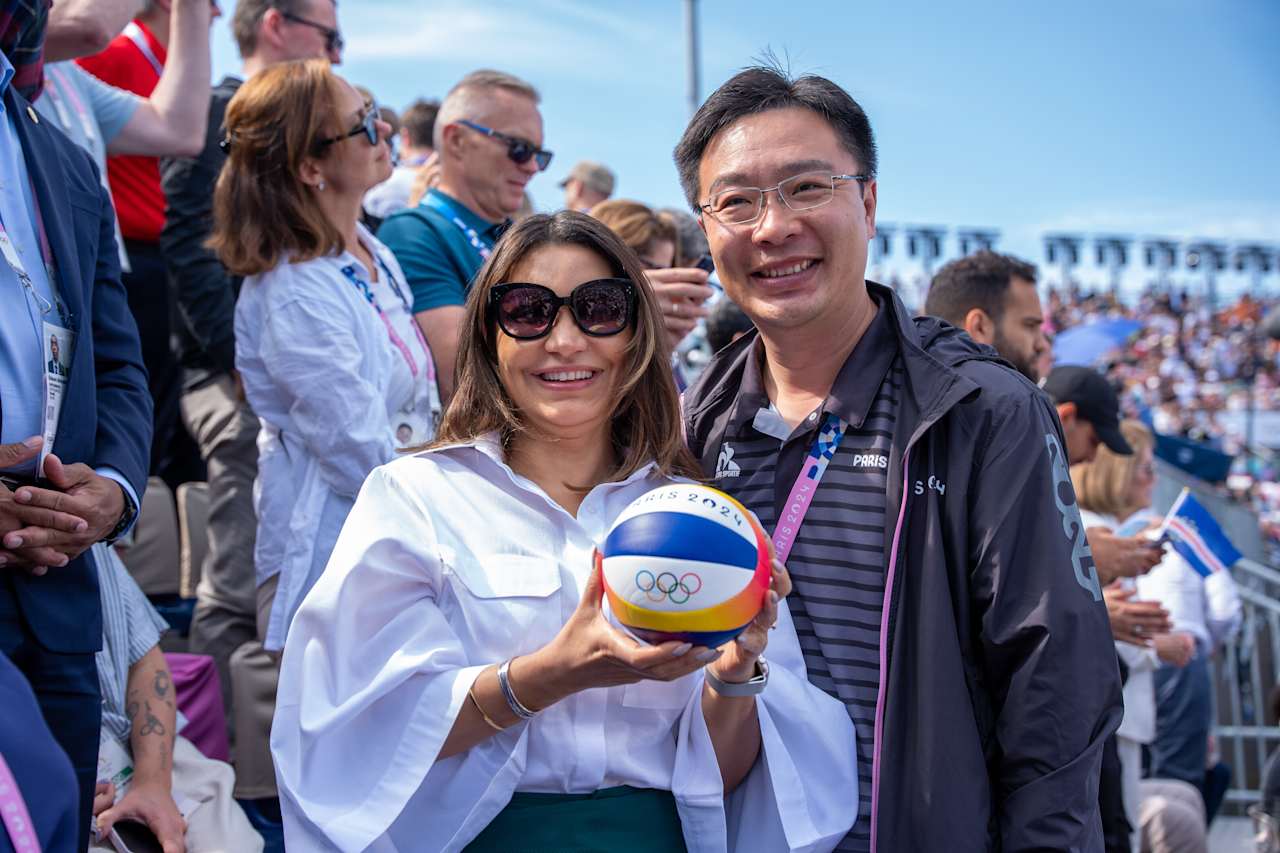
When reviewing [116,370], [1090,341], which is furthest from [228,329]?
[1090,341]

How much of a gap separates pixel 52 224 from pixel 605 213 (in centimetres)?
247

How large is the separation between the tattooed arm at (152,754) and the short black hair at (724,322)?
3241 mm

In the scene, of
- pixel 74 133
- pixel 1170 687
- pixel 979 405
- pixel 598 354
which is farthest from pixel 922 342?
pixel 1170 687

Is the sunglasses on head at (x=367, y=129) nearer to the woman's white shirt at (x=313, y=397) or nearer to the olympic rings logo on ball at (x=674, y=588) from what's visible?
the woman's white shirt at (x=313, y=397)

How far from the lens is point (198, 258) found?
4.85 metres

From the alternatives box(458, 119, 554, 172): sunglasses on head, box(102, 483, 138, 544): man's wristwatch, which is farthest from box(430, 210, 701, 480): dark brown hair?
box(458, 119, 554, 172): sunglasses on head

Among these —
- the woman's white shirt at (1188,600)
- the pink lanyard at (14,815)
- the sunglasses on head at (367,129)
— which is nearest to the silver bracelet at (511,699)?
the pink lanyard at (14,815)

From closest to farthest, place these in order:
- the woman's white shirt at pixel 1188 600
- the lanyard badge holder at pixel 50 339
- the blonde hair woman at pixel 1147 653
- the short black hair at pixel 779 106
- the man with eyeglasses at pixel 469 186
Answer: the lanyard badge holder at pixel 50 339 → the short black hair at pixel 779 106 → the man with eyeglasses at pixel 469 186 → the blonde hair woman at pixel 1147 653 → the woman's white shirt at pixel 1188 600

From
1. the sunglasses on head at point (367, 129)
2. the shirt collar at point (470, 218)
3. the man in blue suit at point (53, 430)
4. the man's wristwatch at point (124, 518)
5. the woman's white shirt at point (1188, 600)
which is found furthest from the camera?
the woman's white shirt at point (1188, 600)

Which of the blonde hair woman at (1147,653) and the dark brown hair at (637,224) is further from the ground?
the dark brown hair at (637,224)

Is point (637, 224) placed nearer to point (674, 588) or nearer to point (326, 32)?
point (326, 32)

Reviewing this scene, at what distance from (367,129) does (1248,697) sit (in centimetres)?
858

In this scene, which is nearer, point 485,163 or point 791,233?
point 791,233

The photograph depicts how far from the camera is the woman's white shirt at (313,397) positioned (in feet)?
12.0
